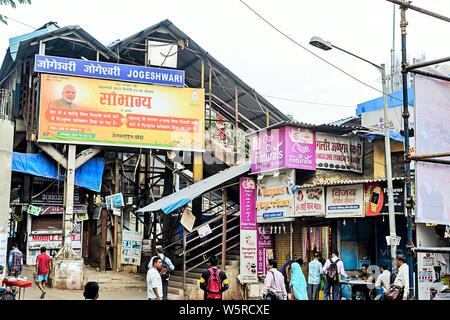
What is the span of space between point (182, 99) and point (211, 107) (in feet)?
6.10

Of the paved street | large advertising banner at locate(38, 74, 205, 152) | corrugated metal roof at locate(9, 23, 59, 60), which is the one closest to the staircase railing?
the paved street

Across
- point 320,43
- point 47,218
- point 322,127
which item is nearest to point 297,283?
point 320,43

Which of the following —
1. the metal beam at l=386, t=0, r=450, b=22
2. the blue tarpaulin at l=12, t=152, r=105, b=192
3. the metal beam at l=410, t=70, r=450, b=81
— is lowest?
the metal beam at l=410, t=70, r=450, b=81

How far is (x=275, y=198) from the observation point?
16.8 meters

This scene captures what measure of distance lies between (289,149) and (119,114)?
665 cm

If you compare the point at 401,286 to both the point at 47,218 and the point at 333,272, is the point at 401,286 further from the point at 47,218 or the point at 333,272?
the point at 47,218

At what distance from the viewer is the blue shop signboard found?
18641 mm

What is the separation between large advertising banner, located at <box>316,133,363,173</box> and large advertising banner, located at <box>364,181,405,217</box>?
2.72m

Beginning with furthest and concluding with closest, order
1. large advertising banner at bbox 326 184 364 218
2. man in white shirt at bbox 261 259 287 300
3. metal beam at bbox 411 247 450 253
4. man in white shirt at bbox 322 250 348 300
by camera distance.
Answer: large advertising banner at bbox 326 184 364 218, man in white shirt at bbox 322 250 348 300, man in white shirt at bbox 261 259 287 300, metal beam at bbox 411 247 450 253

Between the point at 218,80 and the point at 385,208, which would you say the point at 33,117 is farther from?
the point at 385,208

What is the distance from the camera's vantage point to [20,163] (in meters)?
18.6

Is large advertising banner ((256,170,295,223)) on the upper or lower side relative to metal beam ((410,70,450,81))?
lower

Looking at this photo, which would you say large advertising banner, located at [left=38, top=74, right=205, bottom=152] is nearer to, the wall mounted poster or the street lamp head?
the wall mounted poster
